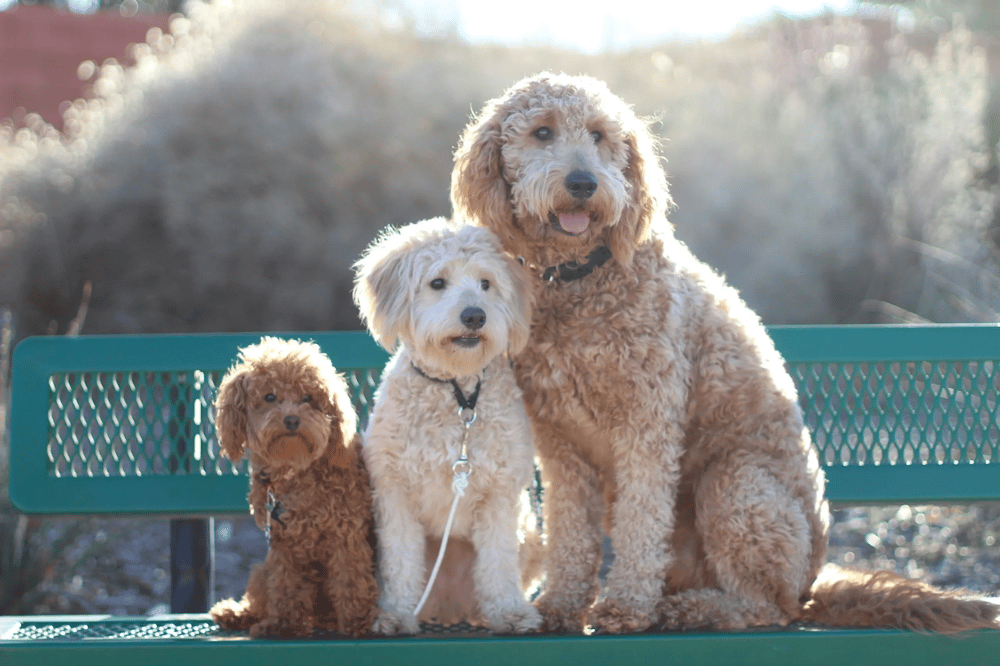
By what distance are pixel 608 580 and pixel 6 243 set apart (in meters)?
5.73

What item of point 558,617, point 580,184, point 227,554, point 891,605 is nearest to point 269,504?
point 558,617

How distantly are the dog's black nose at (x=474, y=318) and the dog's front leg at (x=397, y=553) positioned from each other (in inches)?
19.6

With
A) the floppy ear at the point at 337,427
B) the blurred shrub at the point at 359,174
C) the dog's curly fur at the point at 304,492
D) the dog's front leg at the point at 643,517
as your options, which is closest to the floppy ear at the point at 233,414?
the dog's curly fur at the point at 304,492

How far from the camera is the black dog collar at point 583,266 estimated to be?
113 inches

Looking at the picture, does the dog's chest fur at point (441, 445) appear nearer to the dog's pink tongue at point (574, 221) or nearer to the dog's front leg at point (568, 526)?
the dog's front leg at point (568, 526)

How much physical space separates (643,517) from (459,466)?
0.55 meters

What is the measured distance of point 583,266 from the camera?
2863 mm

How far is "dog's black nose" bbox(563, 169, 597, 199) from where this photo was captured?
2.69 metres

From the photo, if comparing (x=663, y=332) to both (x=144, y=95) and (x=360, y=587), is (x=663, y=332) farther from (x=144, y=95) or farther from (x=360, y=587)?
(x=144, y=95)

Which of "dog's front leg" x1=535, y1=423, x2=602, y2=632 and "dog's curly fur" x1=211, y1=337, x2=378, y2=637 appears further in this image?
"dog's front leg" x1=535, y1=423, x2=602, y2=632

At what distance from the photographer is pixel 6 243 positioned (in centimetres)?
683

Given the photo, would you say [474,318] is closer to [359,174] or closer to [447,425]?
[447,425]

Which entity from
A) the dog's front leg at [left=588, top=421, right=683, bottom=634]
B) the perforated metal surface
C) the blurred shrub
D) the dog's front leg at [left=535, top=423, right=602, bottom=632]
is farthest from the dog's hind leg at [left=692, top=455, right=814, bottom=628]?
the blurred shrub

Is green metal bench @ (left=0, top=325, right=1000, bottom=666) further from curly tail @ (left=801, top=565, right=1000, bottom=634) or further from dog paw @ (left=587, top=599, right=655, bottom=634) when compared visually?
dog paw @ (left=587, top=599, right=655, bottom=634)
